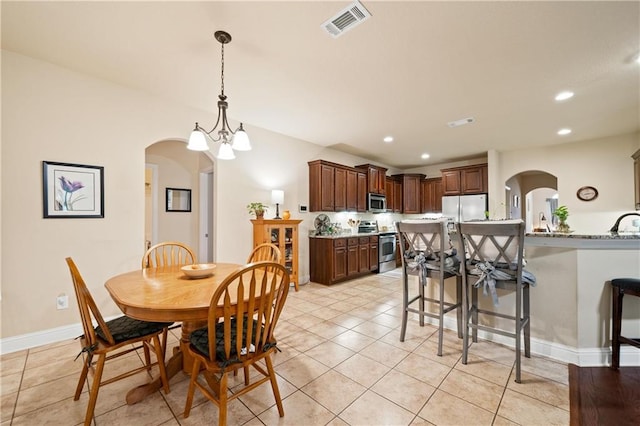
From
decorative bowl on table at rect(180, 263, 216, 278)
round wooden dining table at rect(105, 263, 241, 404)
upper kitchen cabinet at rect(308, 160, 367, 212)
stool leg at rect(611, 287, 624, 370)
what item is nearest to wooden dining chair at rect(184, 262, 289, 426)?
round wooden dining table at rect(105, 263, 241, 404)

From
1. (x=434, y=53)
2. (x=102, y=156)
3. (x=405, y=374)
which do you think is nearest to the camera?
(x=405, y=374)

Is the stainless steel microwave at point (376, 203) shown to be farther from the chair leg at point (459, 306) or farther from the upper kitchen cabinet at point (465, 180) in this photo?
the chair leg at point (459, 306)

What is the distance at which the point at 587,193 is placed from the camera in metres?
5.06

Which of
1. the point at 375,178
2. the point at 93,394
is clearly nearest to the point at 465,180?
the point at 375,178

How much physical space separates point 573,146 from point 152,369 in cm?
739

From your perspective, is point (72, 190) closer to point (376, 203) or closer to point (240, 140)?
point (240, 140)

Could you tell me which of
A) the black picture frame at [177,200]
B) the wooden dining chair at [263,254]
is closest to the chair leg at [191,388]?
the wooden dining chair at [263,254]

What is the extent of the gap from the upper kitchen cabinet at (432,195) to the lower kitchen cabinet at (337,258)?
2689 mm

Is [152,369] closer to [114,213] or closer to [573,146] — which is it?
[114,213]

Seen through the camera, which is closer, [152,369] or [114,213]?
[152,369]

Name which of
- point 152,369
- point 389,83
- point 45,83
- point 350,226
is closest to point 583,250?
point 389,83

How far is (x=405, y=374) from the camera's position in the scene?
2113mm

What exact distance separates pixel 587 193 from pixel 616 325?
4.23 metres

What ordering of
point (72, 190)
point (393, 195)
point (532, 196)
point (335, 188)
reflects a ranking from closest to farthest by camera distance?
point (72, 190) < point (335, 188) < point (393, 195) < point (532, 196)
